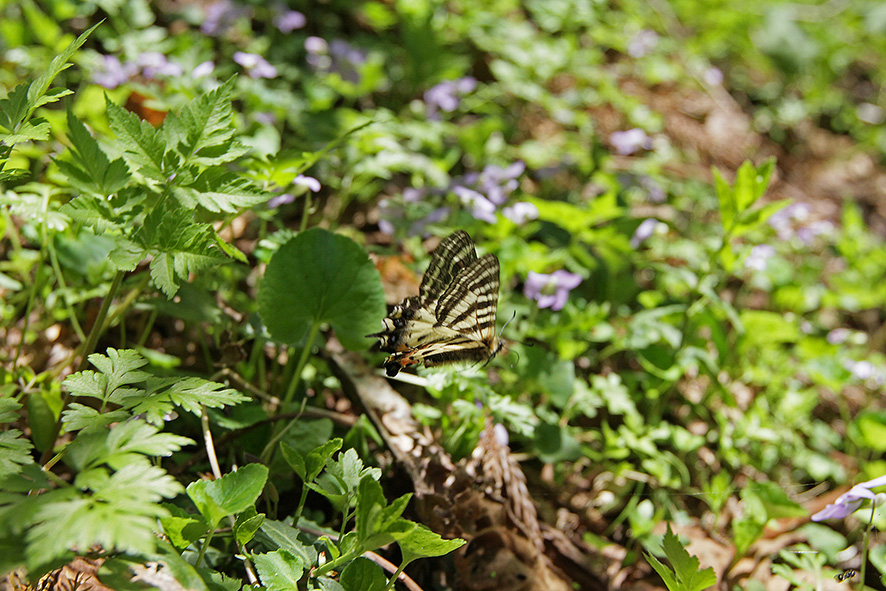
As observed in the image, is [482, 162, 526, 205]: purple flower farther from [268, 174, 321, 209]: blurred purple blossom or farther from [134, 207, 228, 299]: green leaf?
[134, 207, 228, 299]: green leaf

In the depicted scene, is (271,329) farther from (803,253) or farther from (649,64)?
(649,64)

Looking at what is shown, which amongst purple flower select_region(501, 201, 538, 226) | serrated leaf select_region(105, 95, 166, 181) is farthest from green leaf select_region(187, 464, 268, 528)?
purple flower select_region(501, 201, 538, 226)

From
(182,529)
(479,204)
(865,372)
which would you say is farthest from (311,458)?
(865,372)

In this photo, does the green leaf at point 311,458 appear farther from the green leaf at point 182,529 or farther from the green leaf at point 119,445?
the green leaf at point 119,445

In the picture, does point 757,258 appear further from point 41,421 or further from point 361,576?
point 41,421

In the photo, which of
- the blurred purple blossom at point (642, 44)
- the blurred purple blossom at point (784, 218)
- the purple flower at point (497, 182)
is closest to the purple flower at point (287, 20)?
the purple flower at point (497, 182)
